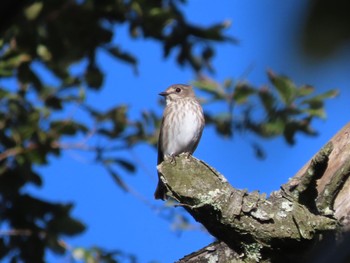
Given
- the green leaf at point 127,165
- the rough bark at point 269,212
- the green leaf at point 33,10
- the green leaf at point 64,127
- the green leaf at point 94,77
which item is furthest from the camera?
the green leaf at point 127,165

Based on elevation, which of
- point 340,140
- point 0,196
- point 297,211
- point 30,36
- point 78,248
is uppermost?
point 30,36

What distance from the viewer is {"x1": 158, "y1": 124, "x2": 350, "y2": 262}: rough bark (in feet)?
6.90

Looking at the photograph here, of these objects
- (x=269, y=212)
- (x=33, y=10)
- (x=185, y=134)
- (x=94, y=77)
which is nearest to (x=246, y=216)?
(x=269, y=212)

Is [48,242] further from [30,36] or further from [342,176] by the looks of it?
[342,176]

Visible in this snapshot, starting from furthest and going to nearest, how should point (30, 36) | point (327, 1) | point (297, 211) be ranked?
1. point (30, 36)
2. point (297, 211)
3. point (327, 1)

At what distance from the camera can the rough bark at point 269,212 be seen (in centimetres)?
210

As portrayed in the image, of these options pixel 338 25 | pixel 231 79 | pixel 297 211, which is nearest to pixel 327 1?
pixel 338 25

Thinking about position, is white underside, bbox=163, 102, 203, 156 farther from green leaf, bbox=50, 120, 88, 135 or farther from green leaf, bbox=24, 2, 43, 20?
green leaf, bbox=24, 2, 43, 20

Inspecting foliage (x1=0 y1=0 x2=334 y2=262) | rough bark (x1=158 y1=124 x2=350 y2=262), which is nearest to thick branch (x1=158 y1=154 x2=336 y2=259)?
rough bark (x1=158 y1=124 x2=350 y2=262)

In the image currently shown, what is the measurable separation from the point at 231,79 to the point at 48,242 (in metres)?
2.15

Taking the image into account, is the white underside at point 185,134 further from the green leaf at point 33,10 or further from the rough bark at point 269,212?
the rough bark at point 269,212

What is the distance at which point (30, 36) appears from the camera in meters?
5.08

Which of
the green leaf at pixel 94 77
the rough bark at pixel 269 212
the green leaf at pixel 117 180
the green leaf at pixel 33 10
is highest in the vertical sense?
the green leaf at pixel 94 77

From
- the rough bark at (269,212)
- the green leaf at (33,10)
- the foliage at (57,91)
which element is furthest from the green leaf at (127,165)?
the rough bark at (269,212)
